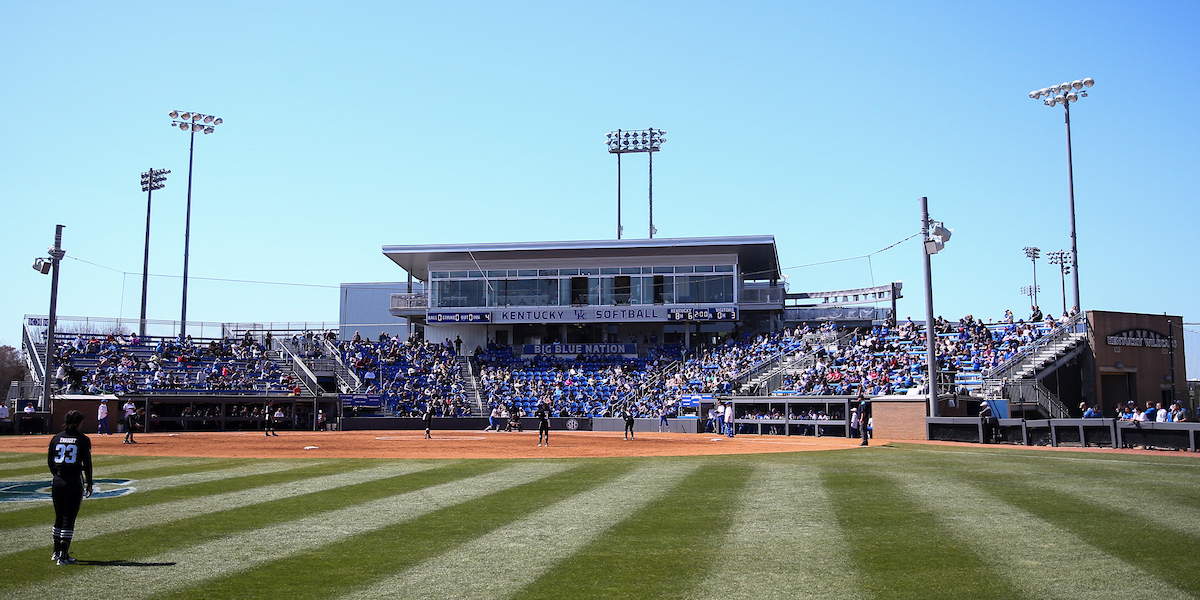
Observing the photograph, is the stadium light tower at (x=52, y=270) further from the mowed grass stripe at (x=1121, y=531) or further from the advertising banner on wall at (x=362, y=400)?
the mowed grass stripe at (x=1121, y=531)

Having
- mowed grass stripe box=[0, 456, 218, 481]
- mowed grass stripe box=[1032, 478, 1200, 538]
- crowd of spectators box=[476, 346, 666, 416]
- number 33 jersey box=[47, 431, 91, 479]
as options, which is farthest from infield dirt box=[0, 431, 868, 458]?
crowd of spectators box=[476, 346, 666, 416]

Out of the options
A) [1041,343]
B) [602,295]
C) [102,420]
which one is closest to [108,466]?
[102,420]

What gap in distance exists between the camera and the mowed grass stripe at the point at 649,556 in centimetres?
815

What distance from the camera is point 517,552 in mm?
9828

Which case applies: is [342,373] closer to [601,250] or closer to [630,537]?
[601,250]

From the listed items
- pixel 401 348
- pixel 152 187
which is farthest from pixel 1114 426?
pixel 152 187

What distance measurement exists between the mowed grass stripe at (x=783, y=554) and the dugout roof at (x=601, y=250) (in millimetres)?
46318

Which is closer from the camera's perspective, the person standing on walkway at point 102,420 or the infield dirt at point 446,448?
the infield dirt at point 446,448

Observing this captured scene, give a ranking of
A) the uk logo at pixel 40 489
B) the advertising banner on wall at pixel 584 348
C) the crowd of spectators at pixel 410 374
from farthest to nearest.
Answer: the advertising banner on wall at pixel 584 348, the crowd of spectators at pixel 410 374, the uk logo at pixel 40 489

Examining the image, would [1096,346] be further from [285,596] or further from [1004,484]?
[285,596]

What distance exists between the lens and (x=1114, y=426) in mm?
27094

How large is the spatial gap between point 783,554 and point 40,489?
13.2m

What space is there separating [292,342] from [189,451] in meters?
33.3

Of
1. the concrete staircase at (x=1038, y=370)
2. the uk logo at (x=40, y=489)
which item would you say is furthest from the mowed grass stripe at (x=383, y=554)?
the concrete staircase at (x=1038, y=370)
